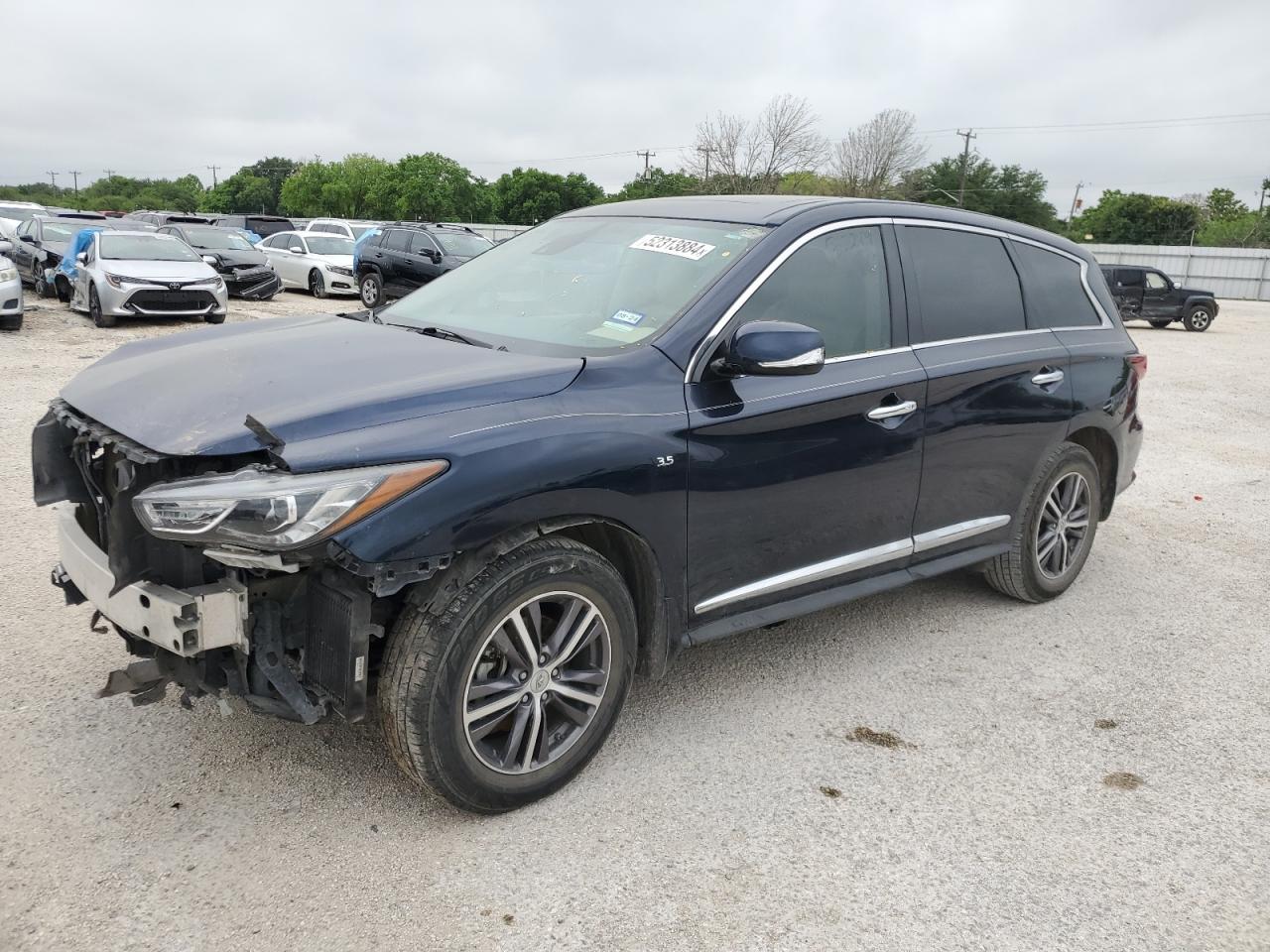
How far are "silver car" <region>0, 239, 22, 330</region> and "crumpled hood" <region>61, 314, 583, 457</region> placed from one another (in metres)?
11.2

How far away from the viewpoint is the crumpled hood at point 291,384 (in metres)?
2.57

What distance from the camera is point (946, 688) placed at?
394 centimetres

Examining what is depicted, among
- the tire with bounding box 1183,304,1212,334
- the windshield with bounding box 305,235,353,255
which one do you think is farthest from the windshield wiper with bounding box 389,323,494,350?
the tire with bounding box 1183,304,1212,334

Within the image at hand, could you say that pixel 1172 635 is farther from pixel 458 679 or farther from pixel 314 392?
pixel 314 392

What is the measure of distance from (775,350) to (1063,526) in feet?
8.29

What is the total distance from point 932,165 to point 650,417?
239ft

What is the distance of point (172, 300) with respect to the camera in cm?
1408

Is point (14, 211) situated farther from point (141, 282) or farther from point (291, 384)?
point (291, 384)

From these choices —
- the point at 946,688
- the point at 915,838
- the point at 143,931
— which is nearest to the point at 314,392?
the point at 143,931

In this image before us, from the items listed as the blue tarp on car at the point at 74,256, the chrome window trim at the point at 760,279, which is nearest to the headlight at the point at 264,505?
the chrome window trim at the point at 760,279

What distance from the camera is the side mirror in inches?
120

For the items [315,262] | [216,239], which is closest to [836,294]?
[216,239]

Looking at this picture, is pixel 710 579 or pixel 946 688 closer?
pixel 710 579

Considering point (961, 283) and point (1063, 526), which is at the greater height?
point (961, 283)
